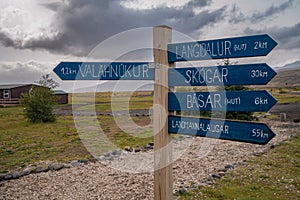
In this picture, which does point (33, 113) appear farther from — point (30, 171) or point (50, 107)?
point (30, 171)

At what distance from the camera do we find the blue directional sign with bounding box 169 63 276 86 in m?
3.06

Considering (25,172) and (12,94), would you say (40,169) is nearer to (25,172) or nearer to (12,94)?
(25,172)

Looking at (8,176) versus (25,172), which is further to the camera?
(25,172)

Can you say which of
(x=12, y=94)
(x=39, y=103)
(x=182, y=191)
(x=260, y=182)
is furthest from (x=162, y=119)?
(x=12, y=94)

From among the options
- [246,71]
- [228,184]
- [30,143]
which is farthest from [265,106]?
[30,143]

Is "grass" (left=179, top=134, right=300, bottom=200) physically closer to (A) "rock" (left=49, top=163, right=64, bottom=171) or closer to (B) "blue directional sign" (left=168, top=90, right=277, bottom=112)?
(B) "blue directional sign" (left=168, top=90, right=277, bottom=112)

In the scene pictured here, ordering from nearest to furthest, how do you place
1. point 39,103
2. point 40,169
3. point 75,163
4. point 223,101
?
point 223,101
point 40,169
point 75,163
point 39,103

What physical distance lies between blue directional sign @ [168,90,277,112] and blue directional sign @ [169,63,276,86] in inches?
5.1

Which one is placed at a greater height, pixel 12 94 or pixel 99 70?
pixel 12 94

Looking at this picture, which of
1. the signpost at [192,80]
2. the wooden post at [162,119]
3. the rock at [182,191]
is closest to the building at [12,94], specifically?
the rock at [182,191]

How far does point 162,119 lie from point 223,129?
2.73 ft

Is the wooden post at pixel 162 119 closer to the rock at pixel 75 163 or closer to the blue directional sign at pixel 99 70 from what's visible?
the blue directional sign at pixel 99 70

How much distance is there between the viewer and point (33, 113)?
1698cm

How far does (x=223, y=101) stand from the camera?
10.8ft
